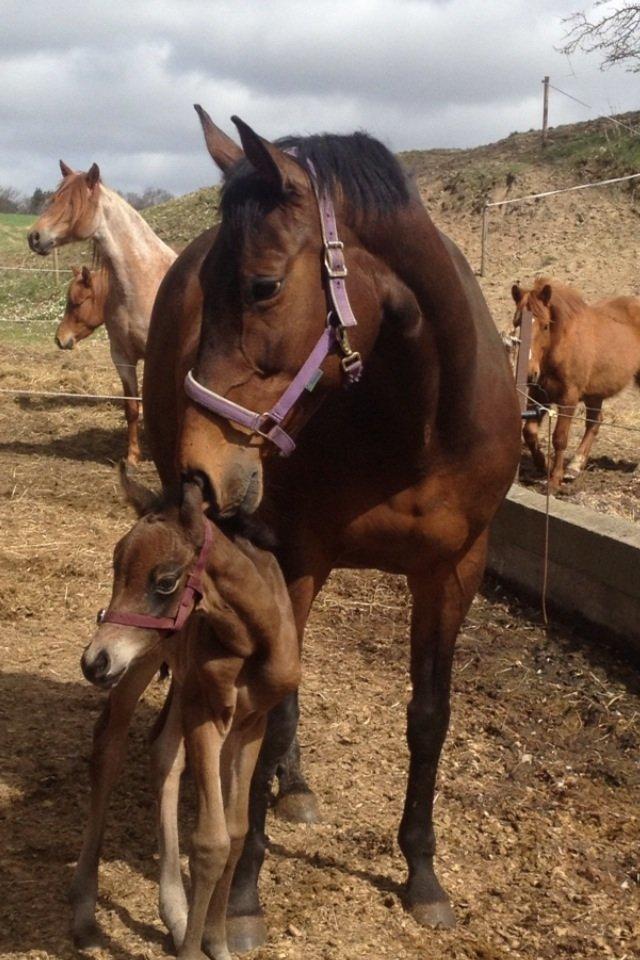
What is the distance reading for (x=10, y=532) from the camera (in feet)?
21.9

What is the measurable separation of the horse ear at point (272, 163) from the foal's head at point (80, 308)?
8.40 metres

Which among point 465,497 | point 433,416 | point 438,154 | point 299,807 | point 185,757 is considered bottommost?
point 299,807

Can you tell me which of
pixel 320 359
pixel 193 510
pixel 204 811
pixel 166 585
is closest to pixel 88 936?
pixel 204 811

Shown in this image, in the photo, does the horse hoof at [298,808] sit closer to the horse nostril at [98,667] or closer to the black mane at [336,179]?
the horse nostril at [98,667]

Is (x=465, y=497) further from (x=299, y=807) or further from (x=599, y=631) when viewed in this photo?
(x=599, y=631)

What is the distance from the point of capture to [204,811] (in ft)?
8.61

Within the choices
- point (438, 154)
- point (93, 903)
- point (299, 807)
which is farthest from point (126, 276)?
point (438, 154)

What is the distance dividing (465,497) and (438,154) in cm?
2058

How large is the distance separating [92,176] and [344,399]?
21.7ft

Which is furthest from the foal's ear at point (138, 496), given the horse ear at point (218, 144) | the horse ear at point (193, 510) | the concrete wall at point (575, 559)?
the concrete wall at point (575, 559)

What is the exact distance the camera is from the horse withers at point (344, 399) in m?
2.38

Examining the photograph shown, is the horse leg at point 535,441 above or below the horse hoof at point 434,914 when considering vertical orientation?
above

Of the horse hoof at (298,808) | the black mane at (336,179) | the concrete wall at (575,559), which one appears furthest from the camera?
the concrete wall at (575,559)

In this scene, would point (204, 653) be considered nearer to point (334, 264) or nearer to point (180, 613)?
point (180, 613)
